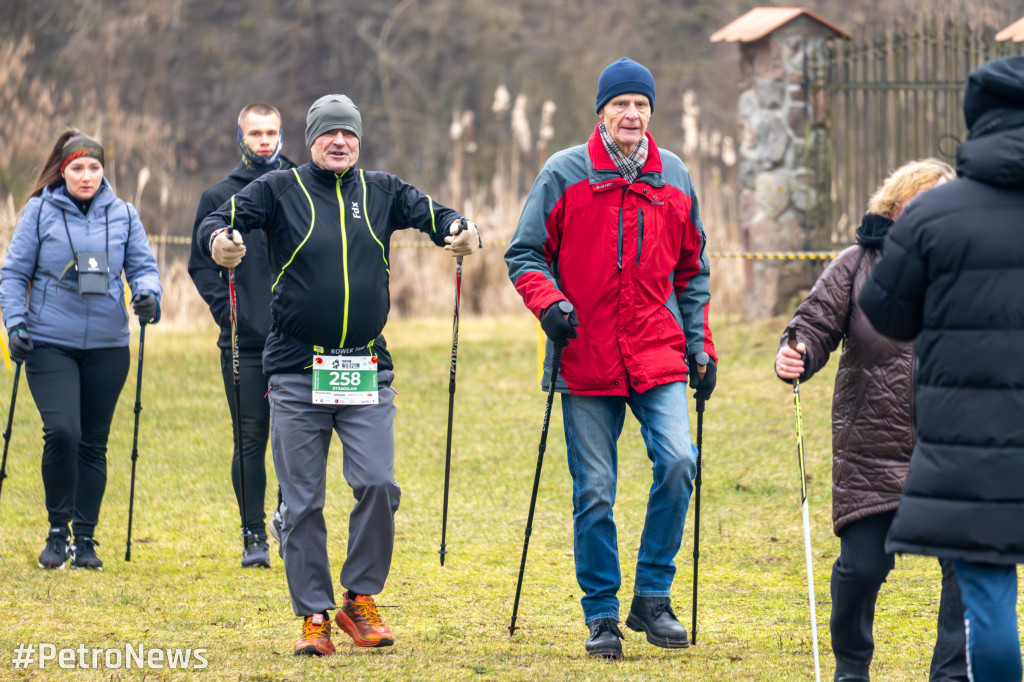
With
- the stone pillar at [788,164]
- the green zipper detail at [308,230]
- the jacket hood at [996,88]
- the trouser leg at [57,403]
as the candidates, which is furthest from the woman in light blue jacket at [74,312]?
the stone pillar at [788,164]

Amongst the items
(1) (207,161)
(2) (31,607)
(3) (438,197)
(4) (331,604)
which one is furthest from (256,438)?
(1) (207,161)

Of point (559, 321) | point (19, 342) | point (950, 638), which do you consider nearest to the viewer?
point (950, 638)

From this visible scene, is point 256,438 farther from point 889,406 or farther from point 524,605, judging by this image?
point 889,406

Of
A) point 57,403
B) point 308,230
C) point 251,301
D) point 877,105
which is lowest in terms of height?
point 57,403

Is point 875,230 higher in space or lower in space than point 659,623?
higher

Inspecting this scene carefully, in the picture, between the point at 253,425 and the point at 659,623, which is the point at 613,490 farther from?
the point at 253,425

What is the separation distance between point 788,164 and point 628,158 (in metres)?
8.30

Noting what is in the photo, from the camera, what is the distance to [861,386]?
446 centimetres

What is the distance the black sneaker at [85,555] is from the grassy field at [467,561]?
0.40 feet

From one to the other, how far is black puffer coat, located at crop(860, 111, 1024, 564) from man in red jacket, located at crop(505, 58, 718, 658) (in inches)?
61.1

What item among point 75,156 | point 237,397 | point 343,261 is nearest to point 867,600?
point 343,261

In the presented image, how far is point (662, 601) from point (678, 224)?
1.38 m

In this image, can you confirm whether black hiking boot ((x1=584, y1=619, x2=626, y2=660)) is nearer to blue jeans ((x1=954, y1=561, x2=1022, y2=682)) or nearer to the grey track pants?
the grey track pants

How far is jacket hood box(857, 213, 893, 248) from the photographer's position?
4477mm
